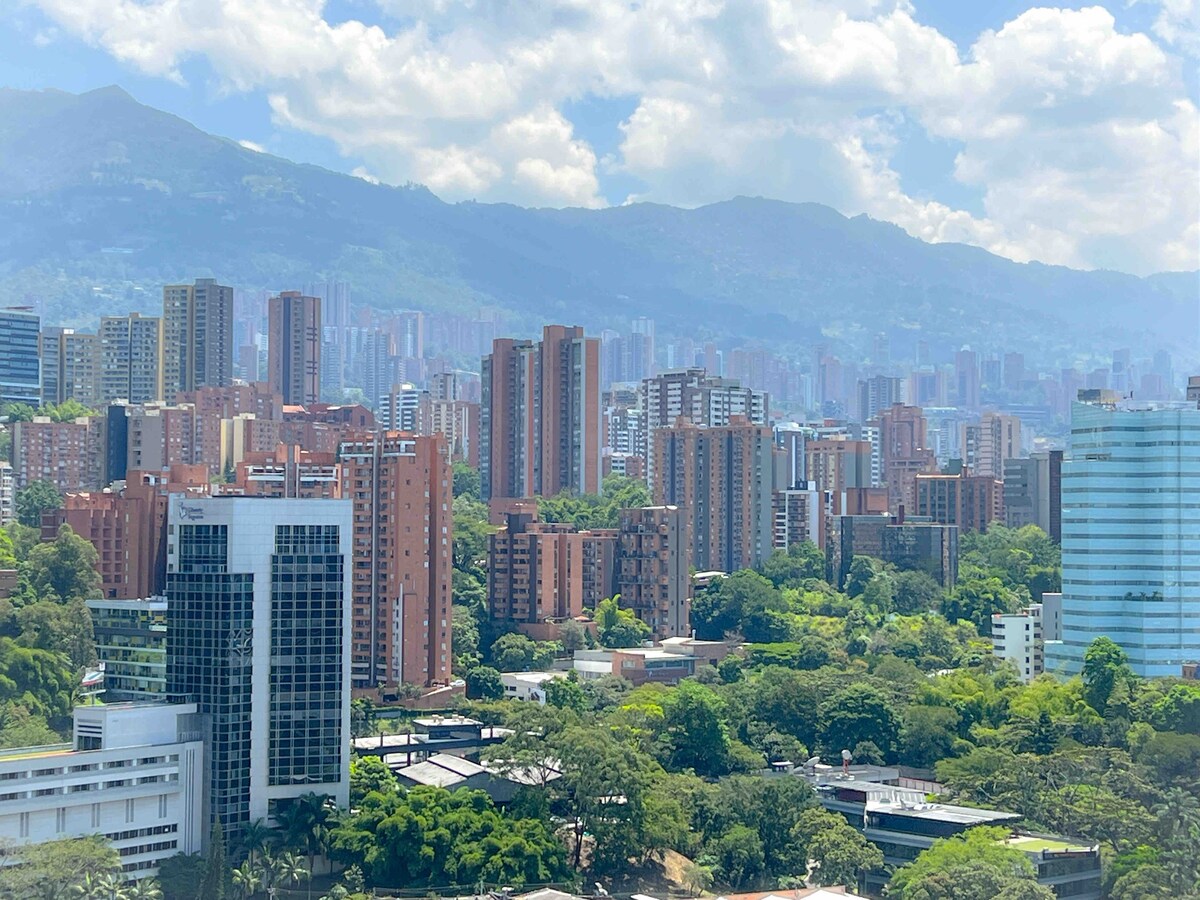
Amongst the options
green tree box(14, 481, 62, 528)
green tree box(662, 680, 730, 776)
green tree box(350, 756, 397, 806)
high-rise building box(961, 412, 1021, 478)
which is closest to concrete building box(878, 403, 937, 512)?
high-rise building box(961, 412, 1021, 478)

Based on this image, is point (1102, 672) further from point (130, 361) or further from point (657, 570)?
point (130, 361)

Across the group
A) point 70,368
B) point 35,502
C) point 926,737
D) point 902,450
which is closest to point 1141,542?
point 926,737

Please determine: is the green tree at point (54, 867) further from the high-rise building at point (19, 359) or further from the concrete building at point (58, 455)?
the high-rise building at point (19, 359)

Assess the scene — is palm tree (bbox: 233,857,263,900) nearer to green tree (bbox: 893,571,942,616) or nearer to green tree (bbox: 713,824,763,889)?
green tree (bbox: 713,824,763,889)

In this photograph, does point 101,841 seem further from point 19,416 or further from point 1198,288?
A: point 1198,288

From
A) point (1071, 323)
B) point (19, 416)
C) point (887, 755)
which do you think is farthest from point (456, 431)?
point (1071, 323)

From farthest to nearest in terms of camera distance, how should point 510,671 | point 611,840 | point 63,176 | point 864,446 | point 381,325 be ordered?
point 381,325 → point 63,176 → point 864,446 → point 510,671 → point 611,840

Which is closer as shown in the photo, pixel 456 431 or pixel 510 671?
pixel 510 671
